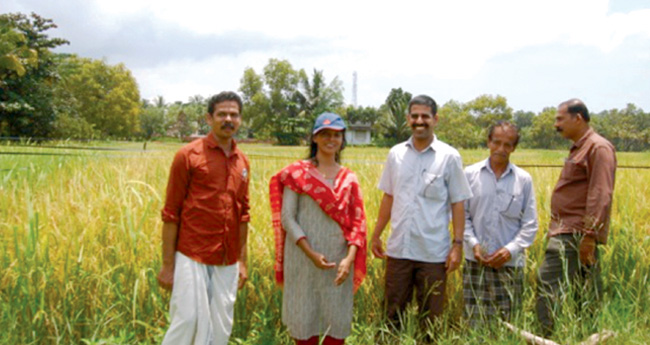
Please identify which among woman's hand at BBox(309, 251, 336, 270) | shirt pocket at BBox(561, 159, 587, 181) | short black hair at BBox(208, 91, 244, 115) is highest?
short black hair at BBox(208, 91, 244, 115)

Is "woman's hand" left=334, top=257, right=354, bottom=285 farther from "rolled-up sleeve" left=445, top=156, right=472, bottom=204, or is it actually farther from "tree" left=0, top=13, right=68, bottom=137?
"tree" left=0, top=13, right=68, bottom=137

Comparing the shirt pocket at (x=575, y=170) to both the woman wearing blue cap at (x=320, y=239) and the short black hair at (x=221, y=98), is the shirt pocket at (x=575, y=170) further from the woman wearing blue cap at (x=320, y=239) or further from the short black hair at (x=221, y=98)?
the short black hair at (x=221, y=98)

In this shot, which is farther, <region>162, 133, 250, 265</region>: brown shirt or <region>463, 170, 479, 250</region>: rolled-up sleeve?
<region>463, 170, 479, 250</region>: rolled-up sleeve

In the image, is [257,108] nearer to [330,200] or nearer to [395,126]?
[395,126]

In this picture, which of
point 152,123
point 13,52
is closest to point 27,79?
point 13,52

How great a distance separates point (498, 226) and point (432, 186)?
0.51 meters

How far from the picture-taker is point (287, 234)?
2.33 m

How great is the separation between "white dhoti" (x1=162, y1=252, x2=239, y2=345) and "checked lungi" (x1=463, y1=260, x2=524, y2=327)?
1331mm

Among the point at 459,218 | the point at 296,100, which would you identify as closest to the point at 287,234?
the point at 459,218

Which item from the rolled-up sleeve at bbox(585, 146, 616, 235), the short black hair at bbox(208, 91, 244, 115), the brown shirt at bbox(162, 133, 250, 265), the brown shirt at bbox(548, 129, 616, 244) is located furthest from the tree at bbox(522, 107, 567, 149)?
the brown shirt at bbox(162, 133, 250, 265)

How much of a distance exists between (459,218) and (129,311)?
1786 millimetres

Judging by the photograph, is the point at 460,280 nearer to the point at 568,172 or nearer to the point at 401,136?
the point at 568,172

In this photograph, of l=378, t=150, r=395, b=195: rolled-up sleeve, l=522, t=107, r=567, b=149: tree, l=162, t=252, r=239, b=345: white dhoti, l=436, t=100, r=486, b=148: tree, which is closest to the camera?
l=162, t=252, r=239, b=345: white dhoti

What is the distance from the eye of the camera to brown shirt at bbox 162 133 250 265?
81.0 inches
